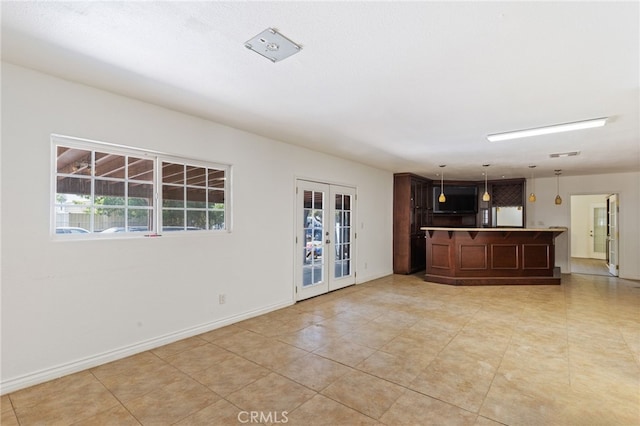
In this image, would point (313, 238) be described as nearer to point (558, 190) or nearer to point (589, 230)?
point (558, 190)

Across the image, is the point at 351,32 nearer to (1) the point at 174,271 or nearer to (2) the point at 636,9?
(2) the point at 636,9

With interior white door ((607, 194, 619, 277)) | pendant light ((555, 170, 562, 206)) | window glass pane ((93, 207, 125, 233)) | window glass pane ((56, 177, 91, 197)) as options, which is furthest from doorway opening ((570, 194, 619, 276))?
window glass pane ((56, 177, 91, 197))

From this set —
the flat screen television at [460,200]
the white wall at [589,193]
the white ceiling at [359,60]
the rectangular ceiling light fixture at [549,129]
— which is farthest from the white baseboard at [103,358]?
the white wall at [589,193]

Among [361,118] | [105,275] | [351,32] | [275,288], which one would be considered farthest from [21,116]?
[275,288]

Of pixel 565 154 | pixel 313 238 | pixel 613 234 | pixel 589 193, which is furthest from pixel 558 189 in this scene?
pixel 313 238

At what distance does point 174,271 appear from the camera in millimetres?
3334

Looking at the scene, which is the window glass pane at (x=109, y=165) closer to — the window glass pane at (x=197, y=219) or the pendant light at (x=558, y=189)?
the window glass pane at (x=197, y=219)

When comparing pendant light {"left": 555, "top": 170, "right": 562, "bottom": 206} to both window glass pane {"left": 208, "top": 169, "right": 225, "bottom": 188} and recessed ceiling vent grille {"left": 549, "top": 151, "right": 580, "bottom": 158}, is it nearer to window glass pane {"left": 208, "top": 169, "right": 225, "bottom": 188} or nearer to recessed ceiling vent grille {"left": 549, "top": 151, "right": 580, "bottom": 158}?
recessed ceiling vent grille {"left": 549, "top": 151, "right": 580, "bottom": 158}

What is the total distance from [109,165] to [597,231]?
12764mm

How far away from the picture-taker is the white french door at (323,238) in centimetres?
495

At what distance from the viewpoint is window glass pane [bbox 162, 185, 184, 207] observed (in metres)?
3.34

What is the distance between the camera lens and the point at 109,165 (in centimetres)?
296

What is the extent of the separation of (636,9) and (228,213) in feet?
12.4

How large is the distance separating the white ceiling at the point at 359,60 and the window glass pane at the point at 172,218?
3.61 ft
